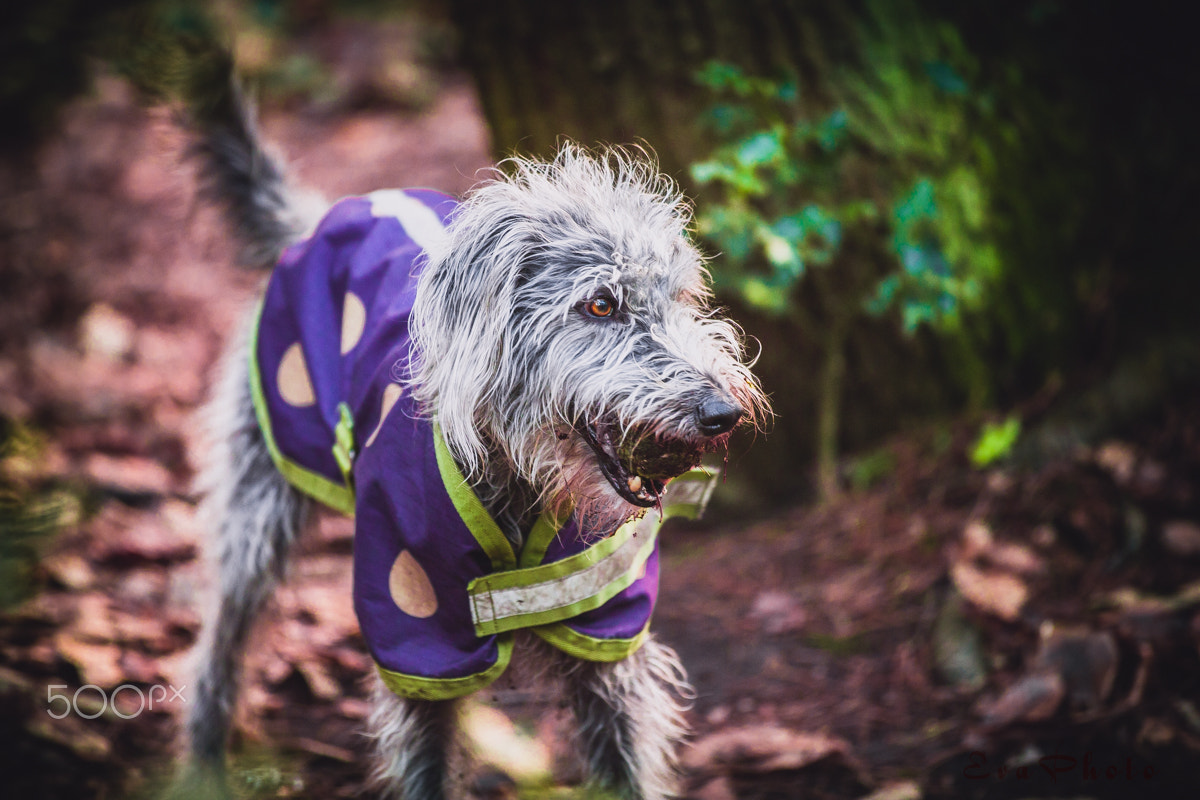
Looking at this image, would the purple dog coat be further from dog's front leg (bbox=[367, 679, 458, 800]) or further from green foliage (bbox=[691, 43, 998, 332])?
green foliage (bbox=[691, 43, 998, 332])

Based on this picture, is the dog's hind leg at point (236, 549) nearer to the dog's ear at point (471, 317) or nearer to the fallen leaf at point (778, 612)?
the dog's ear at point (471, 317)

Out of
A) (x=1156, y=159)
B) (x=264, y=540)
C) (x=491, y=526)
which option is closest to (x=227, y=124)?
(x=264, y=540)

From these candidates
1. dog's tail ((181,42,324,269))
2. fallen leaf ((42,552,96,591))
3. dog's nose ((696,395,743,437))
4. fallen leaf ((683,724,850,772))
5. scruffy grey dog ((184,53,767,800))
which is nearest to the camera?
dog's nose ((696,395,743,437))

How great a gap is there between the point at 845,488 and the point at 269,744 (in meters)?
2.92

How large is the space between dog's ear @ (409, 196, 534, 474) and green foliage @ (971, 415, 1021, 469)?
8.62 ft

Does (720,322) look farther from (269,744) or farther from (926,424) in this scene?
(926,424)

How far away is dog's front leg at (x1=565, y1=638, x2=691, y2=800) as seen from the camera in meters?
2.50

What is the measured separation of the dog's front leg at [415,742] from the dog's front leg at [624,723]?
375 mm

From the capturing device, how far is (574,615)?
2.29 meters

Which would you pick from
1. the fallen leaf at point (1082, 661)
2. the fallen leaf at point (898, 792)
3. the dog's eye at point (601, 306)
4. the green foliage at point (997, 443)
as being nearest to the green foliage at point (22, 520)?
the dog's eye at point (601, 306)

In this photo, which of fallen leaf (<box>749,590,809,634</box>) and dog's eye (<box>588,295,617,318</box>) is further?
fallen leaf (<box>749,590,809,634</box>)

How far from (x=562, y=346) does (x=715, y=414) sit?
1.36ft

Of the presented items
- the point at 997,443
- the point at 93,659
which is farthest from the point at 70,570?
the point at 997,443

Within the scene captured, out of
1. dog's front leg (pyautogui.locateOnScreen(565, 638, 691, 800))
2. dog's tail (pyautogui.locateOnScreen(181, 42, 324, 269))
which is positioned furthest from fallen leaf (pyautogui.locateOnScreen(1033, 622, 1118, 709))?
dog's tail (pyautogui.locateOnScreen(181, 42, 324, 269))
